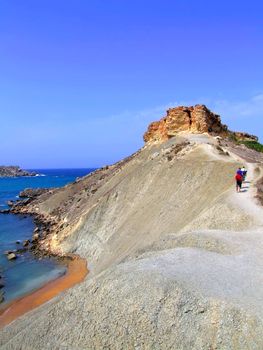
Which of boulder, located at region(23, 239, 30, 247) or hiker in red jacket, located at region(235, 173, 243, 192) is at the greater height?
hiker in red jacket, located at region(235, 173, 243, 192)

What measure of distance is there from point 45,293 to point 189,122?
31.8m

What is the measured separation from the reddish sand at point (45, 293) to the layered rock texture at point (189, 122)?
24.2m

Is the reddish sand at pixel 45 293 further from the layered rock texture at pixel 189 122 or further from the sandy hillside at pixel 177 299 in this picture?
the layered rock texture at pixel 189 122

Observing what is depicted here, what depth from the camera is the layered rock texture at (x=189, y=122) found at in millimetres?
52406

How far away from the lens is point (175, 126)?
54.6m

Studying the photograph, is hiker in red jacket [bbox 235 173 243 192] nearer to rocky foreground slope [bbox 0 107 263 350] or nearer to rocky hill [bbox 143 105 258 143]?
rocky foreground slope [bbox 0 107 263 350]

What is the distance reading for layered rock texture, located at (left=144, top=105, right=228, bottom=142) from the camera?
52.4 m

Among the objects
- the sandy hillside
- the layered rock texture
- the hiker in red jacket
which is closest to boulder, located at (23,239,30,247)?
the layered rock texture

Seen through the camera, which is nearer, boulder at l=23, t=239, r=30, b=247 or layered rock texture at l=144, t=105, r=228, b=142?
boulder at l=23, t=239, r=30, b=247

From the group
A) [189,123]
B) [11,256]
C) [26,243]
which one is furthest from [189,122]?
[11,256]

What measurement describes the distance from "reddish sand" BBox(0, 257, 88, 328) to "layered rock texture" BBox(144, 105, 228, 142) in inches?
952

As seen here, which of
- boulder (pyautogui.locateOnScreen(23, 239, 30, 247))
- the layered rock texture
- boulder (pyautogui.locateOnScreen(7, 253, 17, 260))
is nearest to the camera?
boulder (pyautogui.locateOnScreen(7, 253, 17, 260))

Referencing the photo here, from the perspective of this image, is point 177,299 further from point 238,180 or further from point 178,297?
point 238,180

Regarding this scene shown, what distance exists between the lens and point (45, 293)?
29859 mm
